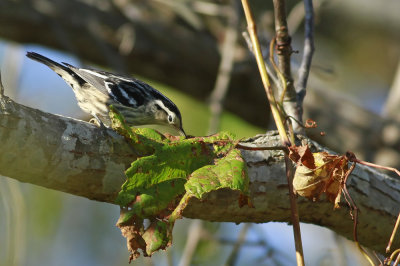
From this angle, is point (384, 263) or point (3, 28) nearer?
point (384, 263)

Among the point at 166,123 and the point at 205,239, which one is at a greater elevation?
the point at 166,123

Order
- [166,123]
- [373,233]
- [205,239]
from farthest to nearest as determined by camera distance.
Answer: [166,123], [205,239], [373,233]

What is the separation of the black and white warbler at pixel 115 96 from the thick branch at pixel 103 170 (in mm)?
1808

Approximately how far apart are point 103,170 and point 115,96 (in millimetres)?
2111

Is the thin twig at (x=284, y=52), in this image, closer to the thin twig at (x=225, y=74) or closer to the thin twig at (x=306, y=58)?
the thin twig at (x=306, y=58)

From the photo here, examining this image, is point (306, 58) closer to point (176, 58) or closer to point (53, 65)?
point (53, 65)

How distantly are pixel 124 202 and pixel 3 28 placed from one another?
16.3 ft

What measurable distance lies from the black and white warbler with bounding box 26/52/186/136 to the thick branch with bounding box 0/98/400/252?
1808 mm

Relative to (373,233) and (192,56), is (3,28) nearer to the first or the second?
(192,56)

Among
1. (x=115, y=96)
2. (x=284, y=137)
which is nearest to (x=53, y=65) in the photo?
(x=115, y=96)

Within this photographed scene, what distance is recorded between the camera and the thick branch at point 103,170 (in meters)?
2.69

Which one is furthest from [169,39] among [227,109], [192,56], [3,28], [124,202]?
[124,202]

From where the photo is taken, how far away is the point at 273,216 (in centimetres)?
334

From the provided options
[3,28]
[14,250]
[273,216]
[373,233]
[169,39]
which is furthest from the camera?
[169,39]
